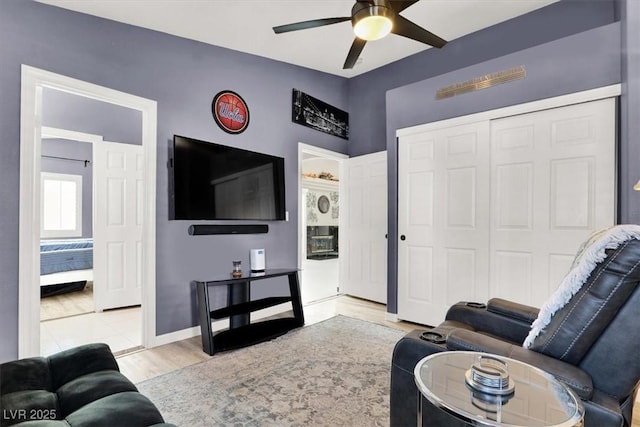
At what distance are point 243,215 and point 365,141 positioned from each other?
231 cm

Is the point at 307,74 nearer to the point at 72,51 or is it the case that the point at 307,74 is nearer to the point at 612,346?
the point at 72,51

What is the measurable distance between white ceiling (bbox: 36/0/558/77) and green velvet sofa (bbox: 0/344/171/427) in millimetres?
2605

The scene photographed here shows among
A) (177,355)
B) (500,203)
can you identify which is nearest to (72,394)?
(177,355)

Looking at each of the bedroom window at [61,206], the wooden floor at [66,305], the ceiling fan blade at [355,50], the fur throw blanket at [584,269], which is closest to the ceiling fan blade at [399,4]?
the ceiling fan blade at [355,50]

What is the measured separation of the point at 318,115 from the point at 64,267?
4345 millimetres

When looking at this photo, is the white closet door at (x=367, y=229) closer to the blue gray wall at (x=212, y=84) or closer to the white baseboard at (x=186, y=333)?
the blue gray wall at (x=212, y=84)

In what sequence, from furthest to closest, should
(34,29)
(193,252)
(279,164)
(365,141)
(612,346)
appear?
1. (365,141)
2. (279,164)
3. (193,252)
4. (34,29)
5. (612,346)

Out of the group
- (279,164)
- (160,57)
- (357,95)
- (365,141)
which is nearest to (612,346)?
(279,164)

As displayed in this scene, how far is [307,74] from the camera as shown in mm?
4367

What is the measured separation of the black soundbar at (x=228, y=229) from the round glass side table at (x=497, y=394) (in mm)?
2546

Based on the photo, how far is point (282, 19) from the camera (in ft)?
10.3

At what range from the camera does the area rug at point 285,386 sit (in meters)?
1.85

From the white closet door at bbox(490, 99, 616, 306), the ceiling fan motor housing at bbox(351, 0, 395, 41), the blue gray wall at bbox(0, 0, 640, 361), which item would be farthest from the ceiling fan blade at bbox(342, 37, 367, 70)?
the white closet door at bbox(490, 99, 616, 306)

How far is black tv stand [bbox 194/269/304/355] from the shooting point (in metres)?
2.79
